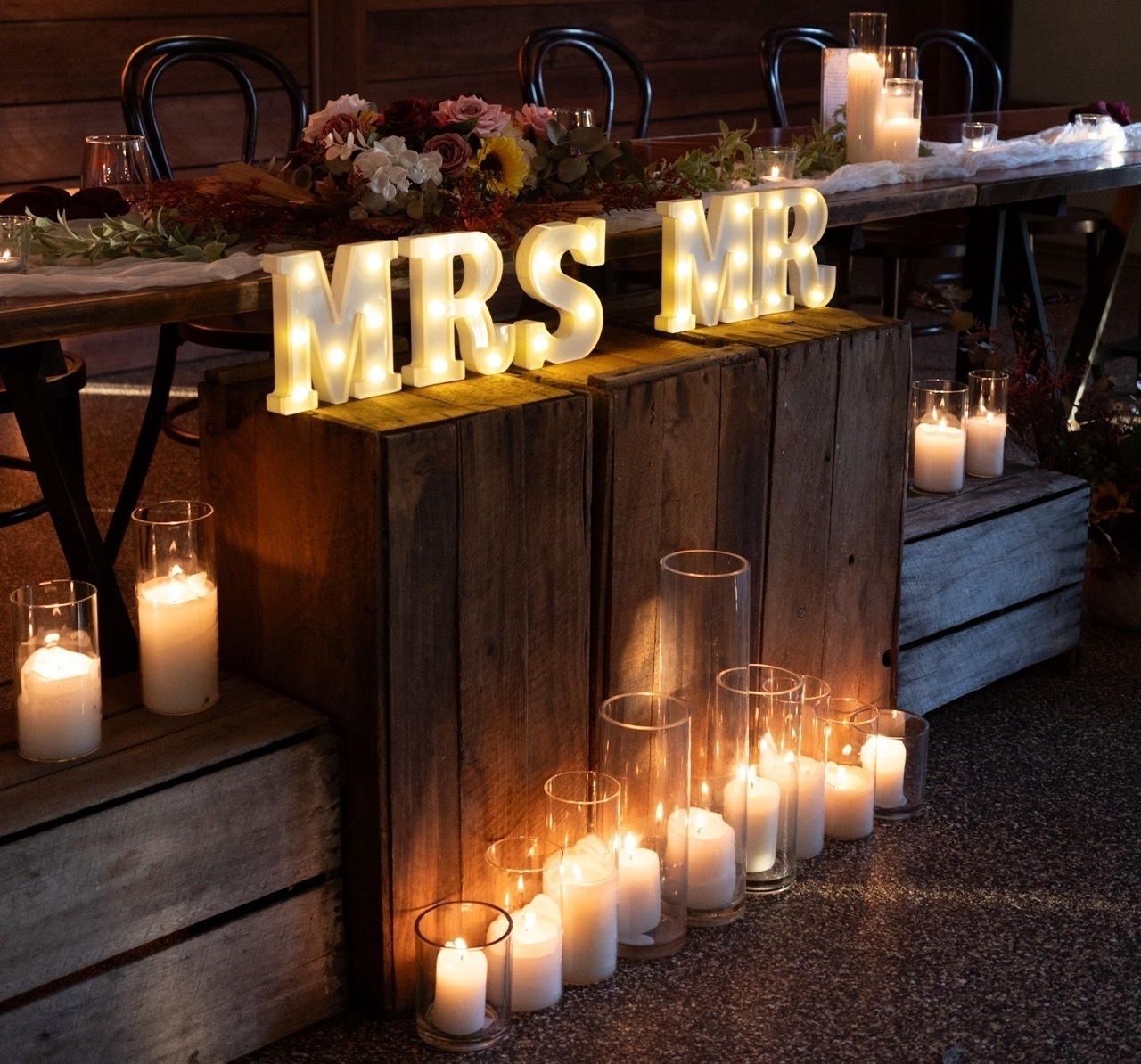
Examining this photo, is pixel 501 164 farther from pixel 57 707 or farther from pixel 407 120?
pixel 57 707

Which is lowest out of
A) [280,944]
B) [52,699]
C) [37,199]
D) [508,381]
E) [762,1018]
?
[762,1018]

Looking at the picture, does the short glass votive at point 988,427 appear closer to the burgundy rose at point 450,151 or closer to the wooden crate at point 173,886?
the burgundy rose at point 450,151

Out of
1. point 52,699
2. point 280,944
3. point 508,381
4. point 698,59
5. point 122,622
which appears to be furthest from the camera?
point 698,59

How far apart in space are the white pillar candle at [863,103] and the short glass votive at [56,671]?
1.66 m

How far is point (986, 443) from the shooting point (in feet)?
8.94

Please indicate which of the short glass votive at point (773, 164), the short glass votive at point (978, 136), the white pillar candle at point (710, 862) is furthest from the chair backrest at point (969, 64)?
the white pillar candle at point (710, 862)

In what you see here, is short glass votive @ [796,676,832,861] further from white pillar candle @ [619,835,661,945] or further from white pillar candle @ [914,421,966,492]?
white pillar candle @ [914,421,966,492]

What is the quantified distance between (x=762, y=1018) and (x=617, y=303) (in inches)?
41.3

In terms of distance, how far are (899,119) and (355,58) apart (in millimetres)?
2311

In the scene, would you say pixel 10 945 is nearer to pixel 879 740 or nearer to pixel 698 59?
pixel 879 740

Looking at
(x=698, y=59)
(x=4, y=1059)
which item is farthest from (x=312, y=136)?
(x=698, y=59)

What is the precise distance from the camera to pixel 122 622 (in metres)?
2.27

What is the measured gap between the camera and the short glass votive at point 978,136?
3.12 meters

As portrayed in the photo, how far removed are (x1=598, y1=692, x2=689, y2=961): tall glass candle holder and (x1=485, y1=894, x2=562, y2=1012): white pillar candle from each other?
11 centimetres
